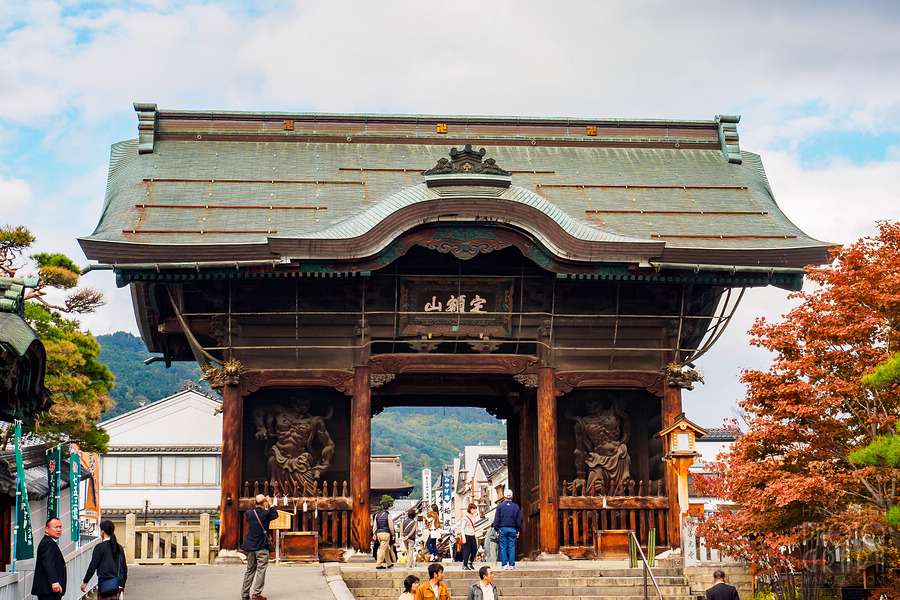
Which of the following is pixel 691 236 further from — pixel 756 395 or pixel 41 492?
pixel 41 492

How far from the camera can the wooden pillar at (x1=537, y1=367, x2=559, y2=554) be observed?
20.5m

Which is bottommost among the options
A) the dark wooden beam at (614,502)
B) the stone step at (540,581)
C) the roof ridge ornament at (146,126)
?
the stone step at (540,581)

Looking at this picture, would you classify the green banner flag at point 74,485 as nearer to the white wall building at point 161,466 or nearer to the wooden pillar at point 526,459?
the wooden pillar at point 526,459

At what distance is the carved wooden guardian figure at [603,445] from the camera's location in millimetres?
21578

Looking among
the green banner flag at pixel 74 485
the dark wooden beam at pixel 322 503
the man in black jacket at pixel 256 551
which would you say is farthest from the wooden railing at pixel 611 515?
the green banner flag at pixel 74 485

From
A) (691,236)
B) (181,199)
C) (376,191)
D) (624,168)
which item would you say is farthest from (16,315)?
(624,168)

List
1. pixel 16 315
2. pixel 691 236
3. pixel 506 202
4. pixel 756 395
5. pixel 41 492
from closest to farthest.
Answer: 1. pixel 16 315
2. pixel 41 492
3. pixel 756 395
4. pixel 506 202
5. pixel 691 236

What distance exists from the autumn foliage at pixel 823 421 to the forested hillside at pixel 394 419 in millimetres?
61405

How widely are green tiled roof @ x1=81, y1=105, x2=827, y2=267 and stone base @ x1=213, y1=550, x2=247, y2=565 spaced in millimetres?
5514

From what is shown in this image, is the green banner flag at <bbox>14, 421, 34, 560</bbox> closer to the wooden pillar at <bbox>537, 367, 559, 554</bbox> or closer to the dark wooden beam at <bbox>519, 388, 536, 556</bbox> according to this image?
the wooden pillar at <bbox>537, 367, 559, 554</bbox>

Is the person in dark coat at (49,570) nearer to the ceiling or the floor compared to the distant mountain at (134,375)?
nearer to the floor

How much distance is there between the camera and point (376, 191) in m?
23.2

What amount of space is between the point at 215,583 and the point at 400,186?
34.8 feet

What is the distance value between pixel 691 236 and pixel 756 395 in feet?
22.1
